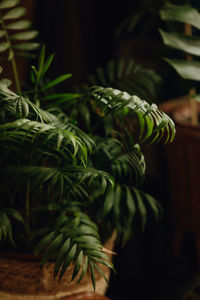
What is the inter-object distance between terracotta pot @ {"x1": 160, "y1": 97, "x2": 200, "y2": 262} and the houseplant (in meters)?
0.27

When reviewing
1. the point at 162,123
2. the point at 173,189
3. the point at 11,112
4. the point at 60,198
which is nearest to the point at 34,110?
the point at 11,112

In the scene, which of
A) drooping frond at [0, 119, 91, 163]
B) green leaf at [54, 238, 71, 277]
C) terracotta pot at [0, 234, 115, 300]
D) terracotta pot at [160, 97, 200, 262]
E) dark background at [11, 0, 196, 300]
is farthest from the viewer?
dark background at [11, 0, 196, 300]

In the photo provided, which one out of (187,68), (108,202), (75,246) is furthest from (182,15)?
(75,246)

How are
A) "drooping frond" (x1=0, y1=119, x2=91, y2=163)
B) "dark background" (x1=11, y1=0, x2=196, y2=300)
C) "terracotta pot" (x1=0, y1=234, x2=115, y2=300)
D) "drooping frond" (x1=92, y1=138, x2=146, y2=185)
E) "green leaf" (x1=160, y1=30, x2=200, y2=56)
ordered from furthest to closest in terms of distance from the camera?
"dark background" (x1=11, y1=0, x2=196, y2=300)
"green leaf" (x1=160, y1=30, x2=200, y2=56)
"drooping frond" (x1=92, y1=138, x2=146, y2=185)
"terracotta pot" (x1=0, y1=234, x2=115, y2=300)
"drooping frond" (x1=0, y1=119, x2=91, y2=163)

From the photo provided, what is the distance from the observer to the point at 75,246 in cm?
86

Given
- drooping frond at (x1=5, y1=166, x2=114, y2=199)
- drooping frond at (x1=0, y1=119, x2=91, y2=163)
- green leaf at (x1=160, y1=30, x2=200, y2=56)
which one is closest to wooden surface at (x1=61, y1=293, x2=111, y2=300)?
drooping frond at (x1=5, y1=166, x2=114, y2=199)

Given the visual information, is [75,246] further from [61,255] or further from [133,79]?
[133,79]

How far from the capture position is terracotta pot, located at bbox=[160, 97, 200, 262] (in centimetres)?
138

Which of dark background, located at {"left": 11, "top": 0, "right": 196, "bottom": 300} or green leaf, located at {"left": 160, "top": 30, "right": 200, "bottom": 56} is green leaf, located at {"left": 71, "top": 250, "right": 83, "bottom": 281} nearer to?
green leaf, located at {"left": 160, "top": 30, "right": 200, "bottom": 56}

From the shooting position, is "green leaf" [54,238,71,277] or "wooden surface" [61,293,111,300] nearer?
"green leaf" [54,238,71,277]

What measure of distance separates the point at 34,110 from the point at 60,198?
0.39 meters

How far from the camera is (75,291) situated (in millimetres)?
1021

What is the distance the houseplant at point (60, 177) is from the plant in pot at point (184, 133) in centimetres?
25

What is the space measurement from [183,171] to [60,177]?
749 mm
